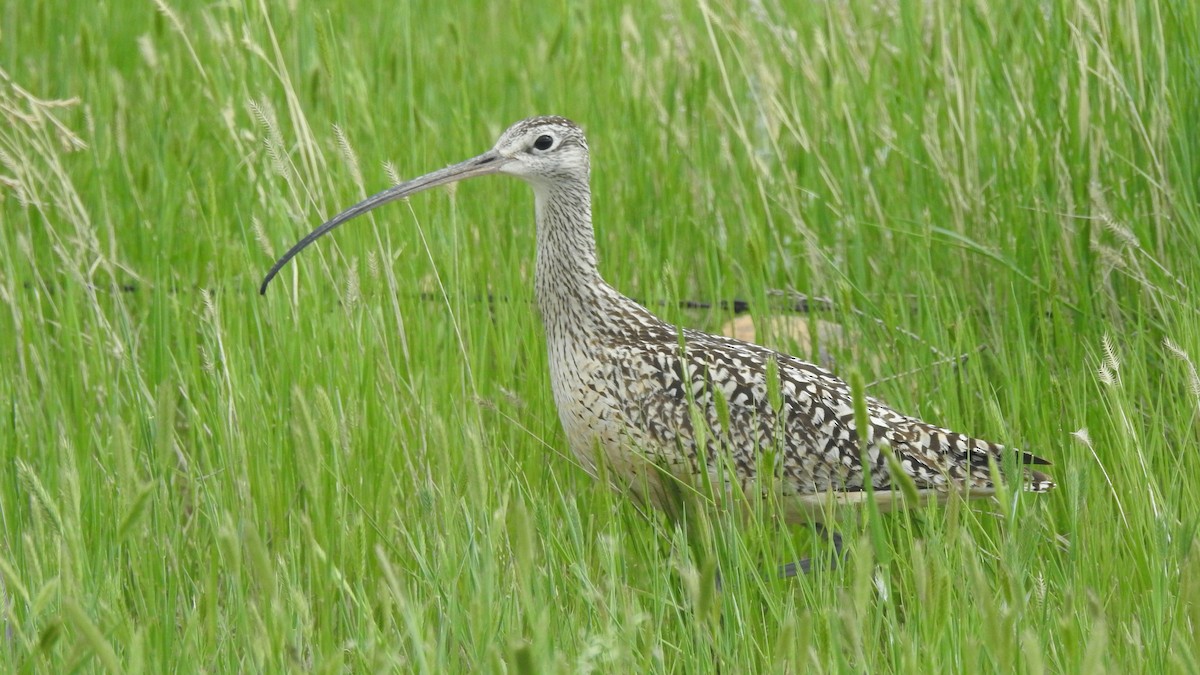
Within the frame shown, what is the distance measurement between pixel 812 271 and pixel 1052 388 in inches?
41.8

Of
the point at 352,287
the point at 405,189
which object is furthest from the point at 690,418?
the point at 405,189

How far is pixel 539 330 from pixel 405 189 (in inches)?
29.7

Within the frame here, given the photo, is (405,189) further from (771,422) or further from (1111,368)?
(1111,368)

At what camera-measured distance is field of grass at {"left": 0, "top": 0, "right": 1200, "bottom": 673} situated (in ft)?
8.90

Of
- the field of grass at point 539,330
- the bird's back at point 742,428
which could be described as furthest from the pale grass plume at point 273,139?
the bird's back at point 742,428

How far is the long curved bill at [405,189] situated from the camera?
3998mm

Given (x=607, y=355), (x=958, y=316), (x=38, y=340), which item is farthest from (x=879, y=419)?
(x=38, y=340)

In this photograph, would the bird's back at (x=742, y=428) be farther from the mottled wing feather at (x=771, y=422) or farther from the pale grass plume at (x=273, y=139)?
the pale grass plume at (x=273, y=139)

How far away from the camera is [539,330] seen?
15.2 feet

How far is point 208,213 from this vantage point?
16.6 ft

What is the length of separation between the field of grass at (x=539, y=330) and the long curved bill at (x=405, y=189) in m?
0.10

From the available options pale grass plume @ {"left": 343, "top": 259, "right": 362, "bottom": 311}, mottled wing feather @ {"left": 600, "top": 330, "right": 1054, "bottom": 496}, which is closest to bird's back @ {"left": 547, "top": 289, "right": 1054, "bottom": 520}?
mottled wing feather @ {"left": 600, "top": 330, "right": 1054, "bottom": 496}

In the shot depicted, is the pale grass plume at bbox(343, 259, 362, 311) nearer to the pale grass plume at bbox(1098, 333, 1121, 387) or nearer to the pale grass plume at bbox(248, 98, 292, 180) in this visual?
the pale grass plume at bbox(248, 98, 292, 180)

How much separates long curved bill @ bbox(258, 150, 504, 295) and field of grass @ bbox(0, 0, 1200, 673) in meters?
0.10
